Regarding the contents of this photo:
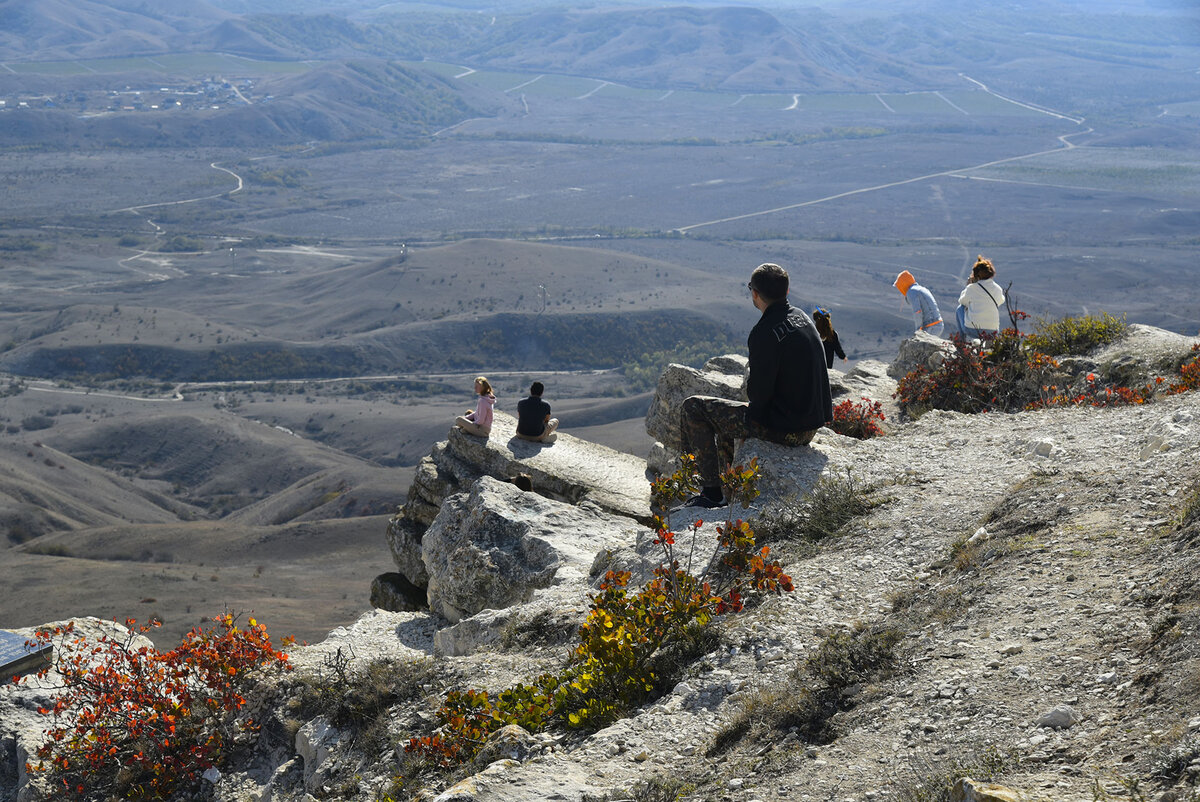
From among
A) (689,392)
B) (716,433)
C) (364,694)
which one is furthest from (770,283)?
(689,392)

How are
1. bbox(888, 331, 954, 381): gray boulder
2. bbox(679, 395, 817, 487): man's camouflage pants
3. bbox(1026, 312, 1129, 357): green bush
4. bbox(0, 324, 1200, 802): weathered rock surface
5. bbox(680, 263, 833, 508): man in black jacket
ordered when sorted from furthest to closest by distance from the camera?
bbox(888, 331, 954, 381): gray boulder < bbox(1026, 312, 1129, 357): green bush < bbox(679, 395, 817, 487): man's camouflage pants < bbox(680, 263, 833, 508): man in black jacket < bbox(0, 324, 1200, 802): weathered rock surface

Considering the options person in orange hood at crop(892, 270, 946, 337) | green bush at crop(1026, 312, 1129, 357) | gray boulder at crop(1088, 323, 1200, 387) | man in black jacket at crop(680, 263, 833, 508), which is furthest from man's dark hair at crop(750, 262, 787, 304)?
person in orange hood at crop(892, 270, 946, 337)

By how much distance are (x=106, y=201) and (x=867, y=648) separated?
440ft

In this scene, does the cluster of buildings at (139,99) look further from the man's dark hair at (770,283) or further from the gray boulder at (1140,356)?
the man's dark hair at (770,283)

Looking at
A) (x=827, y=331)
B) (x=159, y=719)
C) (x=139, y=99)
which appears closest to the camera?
(x=159, y=719)

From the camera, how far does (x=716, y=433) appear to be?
7602 mm

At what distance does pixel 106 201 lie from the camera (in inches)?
4808

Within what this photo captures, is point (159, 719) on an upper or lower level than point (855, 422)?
lower

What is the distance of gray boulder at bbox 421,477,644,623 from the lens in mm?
8219

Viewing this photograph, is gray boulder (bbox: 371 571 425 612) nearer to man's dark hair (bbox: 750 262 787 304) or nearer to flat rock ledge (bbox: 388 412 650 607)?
flat rock ledge (bbox: 388 412 650 607)

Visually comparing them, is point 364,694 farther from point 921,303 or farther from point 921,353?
point 921,303

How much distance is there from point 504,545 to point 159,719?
291 centimetres

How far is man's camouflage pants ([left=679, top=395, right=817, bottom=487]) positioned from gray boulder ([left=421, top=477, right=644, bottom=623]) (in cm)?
93

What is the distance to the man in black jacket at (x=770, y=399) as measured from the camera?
22.7 feet
